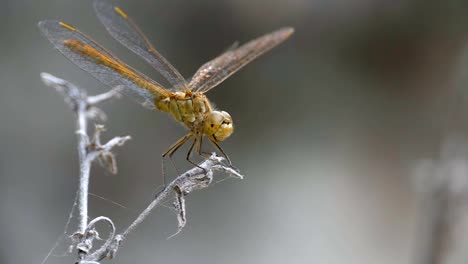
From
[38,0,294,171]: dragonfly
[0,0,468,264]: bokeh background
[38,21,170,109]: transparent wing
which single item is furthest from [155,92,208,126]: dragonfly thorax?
[0,0,468,264]: bokeh background

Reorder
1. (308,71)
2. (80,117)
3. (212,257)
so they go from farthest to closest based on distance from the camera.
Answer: (308,71) → (212,257) → (80,117)

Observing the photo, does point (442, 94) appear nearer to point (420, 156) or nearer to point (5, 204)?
point (420, 156)

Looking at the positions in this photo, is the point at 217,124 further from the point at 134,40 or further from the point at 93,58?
the point at 134,40

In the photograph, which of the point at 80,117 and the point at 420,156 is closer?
the point at 80,117

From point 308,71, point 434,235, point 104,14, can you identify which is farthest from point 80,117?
point 308,71

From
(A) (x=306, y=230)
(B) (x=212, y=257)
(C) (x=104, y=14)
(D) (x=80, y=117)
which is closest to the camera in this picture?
(D) (x=80, y=117)

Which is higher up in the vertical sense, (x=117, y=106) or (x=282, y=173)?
(x=282, y=173)

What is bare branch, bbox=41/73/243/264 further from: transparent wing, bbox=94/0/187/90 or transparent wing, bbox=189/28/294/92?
transparent wing, bbox=189/28/294/92

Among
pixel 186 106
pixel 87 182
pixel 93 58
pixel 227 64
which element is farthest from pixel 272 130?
pixel 87 182
